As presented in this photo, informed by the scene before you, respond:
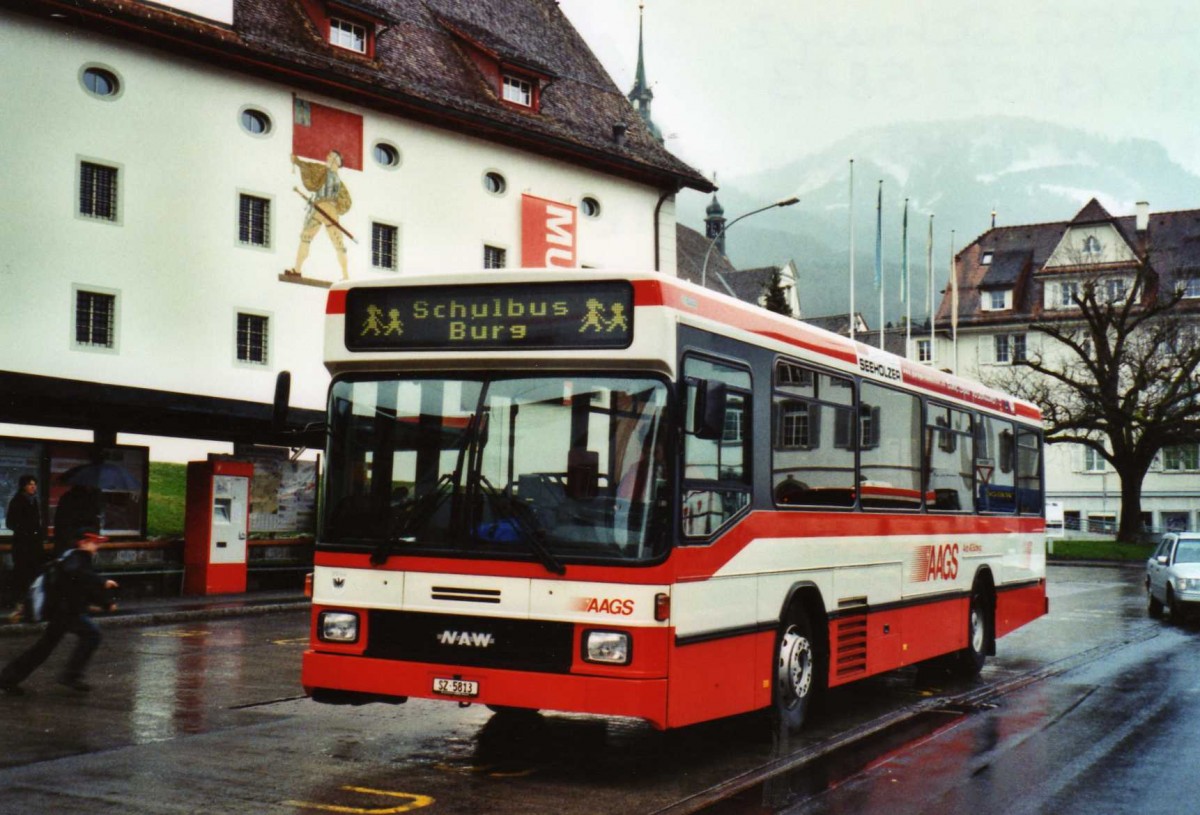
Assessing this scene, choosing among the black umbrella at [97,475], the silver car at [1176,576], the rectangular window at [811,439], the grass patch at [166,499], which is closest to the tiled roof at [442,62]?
the grass patch at [166,499]

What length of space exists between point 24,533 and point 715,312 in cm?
1533

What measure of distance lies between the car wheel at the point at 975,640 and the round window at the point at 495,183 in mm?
23868

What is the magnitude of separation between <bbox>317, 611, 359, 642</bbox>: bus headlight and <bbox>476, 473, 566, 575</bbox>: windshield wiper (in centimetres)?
124

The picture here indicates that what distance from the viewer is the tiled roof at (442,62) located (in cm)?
2923

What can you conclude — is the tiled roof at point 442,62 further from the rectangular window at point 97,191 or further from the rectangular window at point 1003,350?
the rectangular window at point 1003,350

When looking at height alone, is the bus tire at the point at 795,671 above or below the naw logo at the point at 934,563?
below

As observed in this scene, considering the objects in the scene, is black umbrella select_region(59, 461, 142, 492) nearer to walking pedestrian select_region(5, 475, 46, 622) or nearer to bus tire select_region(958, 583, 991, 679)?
walking pedestrian select_region(5, 475, 46, 622)

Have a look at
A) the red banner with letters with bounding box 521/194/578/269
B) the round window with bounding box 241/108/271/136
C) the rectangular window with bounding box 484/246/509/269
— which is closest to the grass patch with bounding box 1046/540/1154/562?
the red banner with letters with bounding box 521/194/578/269

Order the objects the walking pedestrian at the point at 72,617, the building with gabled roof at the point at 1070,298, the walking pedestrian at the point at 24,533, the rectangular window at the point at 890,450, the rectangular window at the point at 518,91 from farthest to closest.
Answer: the building with gabled roof at the point at 1070,298 → the rectangular window at the point at 518,91 → the walking pedestrian at the point at 24,533 → the walking pedestrian at the point at 72,617 → the rectangular window at the point at 890,450

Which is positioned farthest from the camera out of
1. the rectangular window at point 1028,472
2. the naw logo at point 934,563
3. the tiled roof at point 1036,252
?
the tiled roof at point 1036,252

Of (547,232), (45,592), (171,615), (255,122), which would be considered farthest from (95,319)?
(45,592)

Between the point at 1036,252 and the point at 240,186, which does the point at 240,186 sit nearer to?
the point at 240,186

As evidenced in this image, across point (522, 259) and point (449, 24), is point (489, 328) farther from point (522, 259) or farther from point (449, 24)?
point (449, 24)

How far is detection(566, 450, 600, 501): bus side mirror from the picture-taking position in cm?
816
